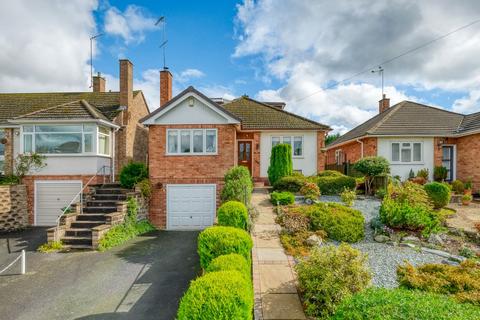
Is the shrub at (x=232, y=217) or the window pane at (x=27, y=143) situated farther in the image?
Result: the window pane at (x=27, y=143)

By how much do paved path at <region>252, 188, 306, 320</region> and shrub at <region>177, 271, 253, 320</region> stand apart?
915mm

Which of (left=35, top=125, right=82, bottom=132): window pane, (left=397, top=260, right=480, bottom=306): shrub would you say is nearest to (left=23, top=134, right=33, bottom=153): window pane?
(left=35, top=125, right=82, bottom=132): window pane

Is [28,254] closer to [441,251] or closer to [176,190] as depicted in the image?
[176,190]

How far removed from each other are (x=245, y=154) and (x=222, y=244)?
40.7ft

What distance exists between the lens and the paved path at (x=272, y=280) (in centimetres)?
386

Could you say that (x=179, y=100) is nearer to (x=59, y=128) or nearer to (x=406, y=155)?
(x=59, y=128)

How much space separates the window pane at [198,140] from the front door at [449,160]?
50.8 ft

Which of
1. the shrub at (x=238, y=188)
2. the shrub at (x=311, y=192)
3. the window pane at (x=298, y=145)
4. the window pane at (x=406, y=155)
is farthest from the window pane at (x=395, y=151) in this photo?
the shrub at (x=238, y=188)

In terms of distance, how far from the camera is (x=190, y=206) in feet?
40.3

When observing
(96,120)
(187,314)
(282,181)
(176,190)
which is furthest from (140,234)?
(187,314)

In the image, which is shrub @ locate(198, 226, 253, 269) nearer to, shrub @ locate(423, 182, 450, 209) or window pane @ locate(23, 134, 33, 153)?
shrub @ locate(423, 182, 450, 209)

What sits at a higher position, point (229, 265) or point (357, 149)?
point (357, 149)

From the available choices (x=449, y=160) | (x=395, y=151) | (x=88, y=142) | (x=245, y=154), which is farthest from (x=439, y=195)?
(x=88, y=142)

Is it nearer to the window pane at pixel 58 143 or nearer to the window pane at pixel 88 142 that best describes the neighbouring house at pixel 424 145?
the window pane at pixel 88 142
